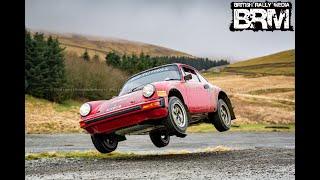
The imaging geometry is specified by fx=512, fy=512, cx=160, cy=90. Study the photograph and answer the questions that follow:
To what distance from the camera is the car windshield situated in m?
8.05

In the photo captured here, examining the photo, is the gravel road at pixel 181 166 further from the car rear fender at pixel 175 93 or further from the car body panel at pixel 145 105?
the car rear fender at pixel 175 93

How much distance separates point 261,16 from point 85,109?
3.15 metres

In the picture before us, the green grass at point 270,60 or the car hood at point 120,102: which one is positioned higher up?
the green grass at point 270,60

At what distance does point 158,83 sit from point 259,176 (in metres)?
2.11

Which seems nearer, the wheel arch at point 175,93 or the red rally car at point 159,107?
the red rally car at point 159,107

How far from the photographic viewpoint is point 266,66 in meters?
7.47

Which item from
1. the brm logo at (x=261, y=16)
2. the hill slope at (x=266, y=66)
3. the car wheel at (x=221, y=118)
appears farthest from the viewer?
the car wheel at (x=221, y=118)

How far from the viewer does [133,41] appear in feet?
24.5

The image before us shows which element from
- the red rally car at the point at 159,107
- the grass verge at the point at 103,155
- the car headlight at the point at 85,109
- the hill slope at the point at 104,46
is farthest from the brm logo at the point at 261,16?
the grass verge at the point at 103,155

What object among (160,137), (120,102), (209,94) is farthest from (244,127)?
(120,102)

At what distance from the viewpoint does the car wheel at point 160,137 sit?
323 inches

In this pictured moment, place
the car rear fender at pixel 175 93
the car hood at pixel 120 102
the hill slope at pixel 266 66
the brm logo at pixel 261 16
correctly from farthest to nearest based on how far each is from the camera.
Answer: the car hood at pixel 120 102 → the car rear fender at pixel 175 93 → the hill slope at pixel 266 66 → the brm logo at pixel 261 16

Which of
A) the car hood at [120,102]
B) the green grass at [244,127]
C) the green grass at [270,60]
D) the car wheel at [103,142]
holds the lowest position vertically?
the car wheel at [103,142]
